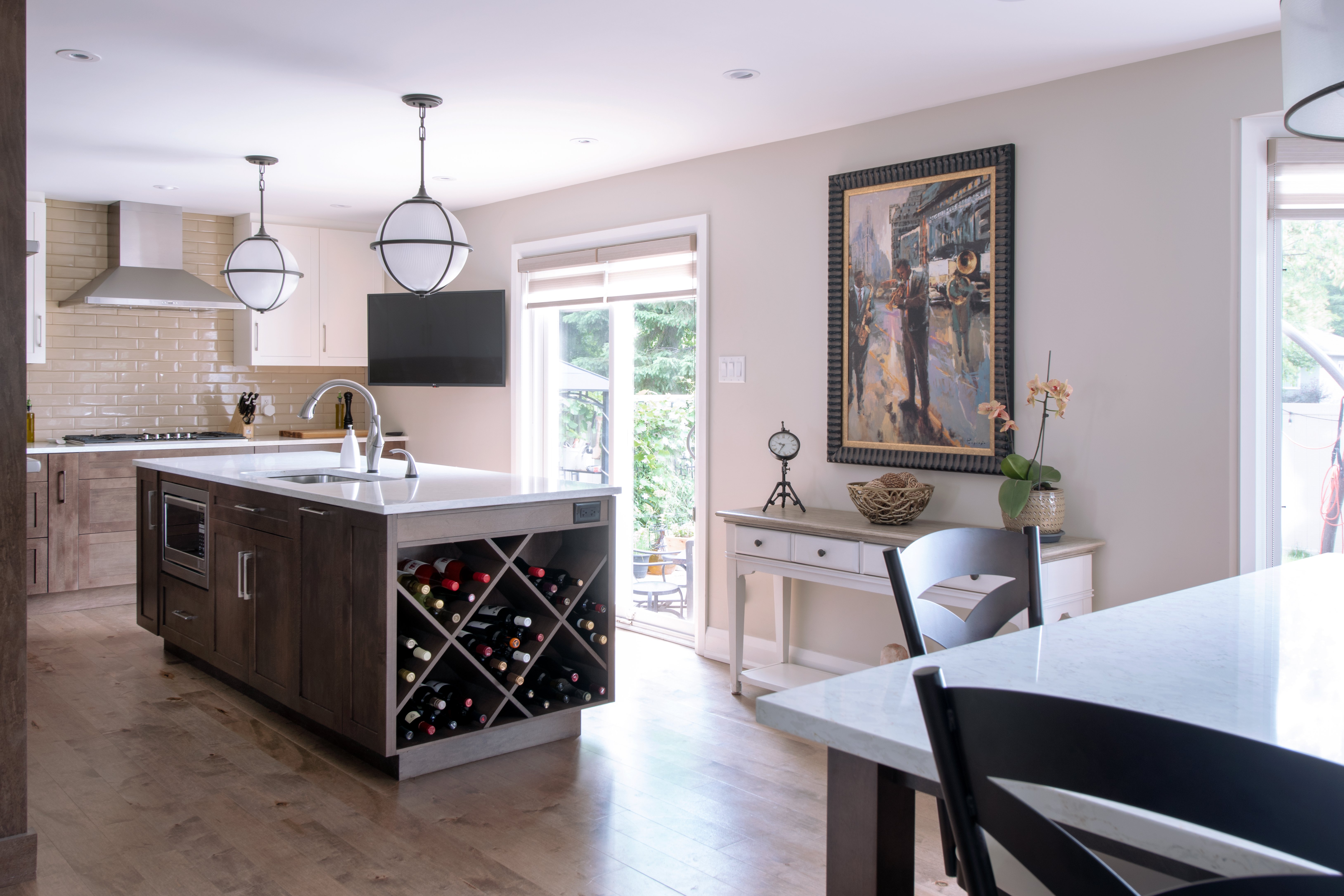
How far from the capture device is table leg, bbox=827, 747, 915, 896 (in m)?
1.08

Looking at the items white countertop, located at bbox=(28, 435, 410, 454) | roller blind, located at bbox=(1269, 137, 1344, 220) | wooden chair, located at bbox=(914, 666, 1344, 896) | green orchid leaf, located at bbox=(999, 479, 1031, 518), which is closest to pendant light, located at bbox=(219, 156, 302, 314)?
white countertop, located at bbox=(28, 435, 410, 454)

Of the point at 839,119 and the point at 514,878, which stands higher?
the point at 839,119

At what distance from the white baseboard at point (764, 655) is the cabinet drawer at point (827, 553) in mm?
520

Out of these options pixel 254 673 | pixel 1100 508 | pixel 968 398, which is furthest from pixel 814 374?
pixel 254 673

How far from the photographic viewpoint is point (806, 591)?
170 inches

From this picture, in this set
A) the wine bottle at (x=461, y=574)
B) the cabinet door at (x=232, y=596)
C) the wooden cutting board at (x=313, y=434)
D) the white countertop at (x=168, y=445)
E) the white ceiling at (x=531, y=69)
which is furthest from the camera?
the wooden cutting board at (x=313, y=434)

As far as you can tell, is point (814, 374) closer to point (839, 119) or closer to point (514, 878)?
point (839, 119)

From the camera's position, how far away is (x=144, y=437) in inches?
241

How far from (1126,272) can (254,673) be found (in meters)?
3.48

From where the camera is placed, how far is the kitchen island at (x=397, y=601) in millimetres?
3053

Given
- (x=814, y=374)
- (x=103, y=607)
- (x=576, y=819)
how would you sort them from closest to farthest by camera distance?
(x=576, y=819) < (x=814, y=374) < (x=103, y=607)

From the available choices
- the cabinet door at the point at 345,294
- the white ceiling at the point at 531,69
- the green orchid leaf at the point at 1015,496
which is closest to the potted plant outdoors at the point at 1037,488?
the green orchid leaf at the point at 1015,496

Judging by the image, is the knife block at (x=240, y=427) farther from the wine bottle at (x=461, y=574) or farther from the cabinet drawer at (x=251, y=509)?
the wine bottle at (x=461, y=574)

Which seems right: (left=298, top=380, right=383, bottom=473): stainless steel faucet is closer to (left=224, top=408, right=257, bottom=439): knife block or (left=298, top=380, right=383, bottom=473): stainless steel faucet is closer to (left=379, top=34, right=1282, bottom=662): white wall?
(left=379, top=34, right=1282, bottom=662): white wall
